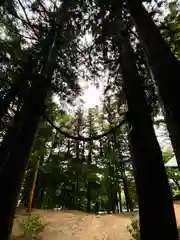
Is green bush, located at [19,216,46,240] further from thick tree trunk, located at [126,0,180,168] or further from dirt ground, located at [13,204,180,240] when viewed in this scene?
thick tree trunk, located at [126,0,180,168]

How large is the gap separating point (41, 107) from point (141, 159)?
96.9 inches

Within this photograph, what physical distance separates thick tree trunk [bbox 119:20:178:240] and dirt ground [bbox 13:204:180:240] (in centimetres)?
542

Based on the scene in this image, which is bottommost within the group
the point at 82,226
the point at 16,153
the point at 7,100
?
the point at 82,226

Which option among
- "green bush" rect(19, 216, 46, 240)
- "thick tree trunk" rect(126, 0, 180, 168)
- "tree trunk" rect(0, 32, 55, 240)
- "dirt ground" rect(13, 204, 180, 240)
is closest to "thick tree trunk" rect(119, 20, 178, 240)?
"thick tree trunk" rect(126, 0, 180, 168)

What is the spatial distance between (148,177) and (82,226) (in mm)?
7210

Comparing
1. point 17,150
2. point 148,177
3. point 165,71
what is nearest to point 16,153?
point 17,150

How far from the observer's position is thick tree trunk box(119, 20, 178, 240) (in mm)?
2098

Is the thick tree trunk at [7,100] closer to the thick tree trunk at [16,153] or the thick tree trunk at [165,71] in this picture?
the thick tree trunk at [16,153]

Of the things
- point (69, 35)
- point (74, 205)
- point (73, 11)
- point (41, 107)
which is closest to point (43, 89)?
point (41, 107)

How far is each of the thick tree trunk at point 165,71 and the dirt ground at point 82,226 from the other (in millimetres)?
→ 6279

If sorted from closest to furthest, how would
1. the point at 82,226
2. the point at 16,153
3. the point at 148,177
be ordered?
the point at 148,177 < the point at 16,153 < the point at 82,226

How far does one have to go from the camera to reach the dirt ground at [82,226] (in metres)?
7.11

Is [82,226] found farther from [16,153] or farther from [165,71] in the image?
[165,71]

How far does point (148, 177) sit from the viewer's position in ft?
7.84
